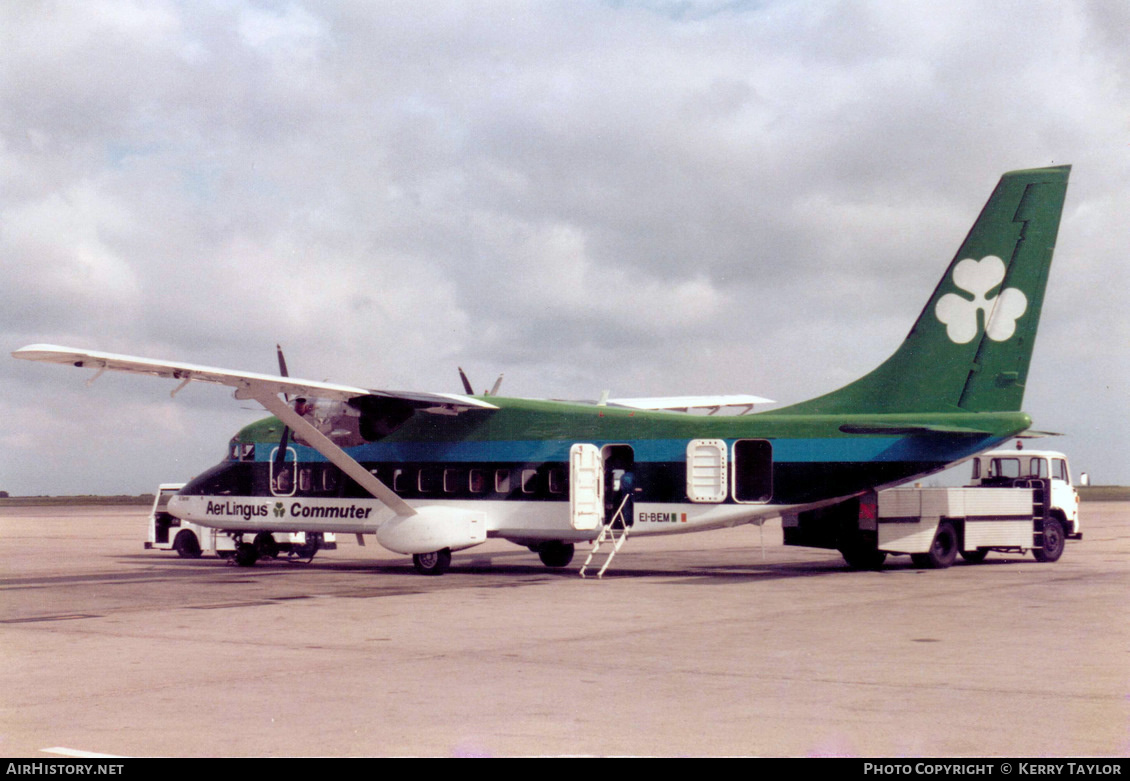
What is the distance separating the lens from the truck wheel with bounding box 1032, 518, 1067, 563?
25125mm

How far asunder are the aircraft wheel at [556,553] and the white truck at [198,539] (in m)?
6.72

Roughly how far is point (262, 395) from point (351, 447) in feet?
12.6

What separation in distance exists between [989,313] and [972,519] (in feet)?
16.9

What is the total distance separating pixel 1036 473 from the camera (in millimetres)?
27828

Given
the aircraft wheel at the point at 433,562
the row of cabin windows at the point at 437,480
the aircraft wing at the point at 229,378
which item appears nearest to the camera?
the aircraft wing at the point at 229,378

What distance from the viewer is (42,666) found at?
34.6ft

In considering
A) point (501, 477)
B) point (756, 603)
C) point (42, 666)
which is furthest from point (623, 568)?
point (42, 666)

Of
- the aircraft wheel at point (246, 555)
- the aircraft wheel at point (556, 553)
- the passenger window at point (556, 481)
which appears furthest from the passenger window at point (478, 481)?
the aircraft wheel at point (246, 555)

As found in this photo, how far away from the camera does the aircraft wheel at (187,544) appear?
30297 mm

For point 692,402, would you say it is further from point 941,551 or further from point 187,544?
point 187,544

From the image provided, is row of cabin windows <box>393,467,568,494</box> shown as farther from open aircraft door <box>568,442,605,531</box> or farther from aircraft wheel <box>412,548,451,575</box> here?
aircraft wheel <box>412,548,451,575</box>

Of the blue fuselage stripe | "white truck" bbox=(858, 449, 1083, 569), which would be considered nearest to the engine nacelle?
the blue fuselage stripe

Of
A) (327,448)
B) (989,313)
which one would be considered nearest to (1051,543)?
(989,313)

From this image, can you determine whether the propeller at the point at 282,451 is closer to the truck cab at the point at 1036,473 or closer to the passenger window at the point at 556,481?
the passenger window at the point at 556,481
